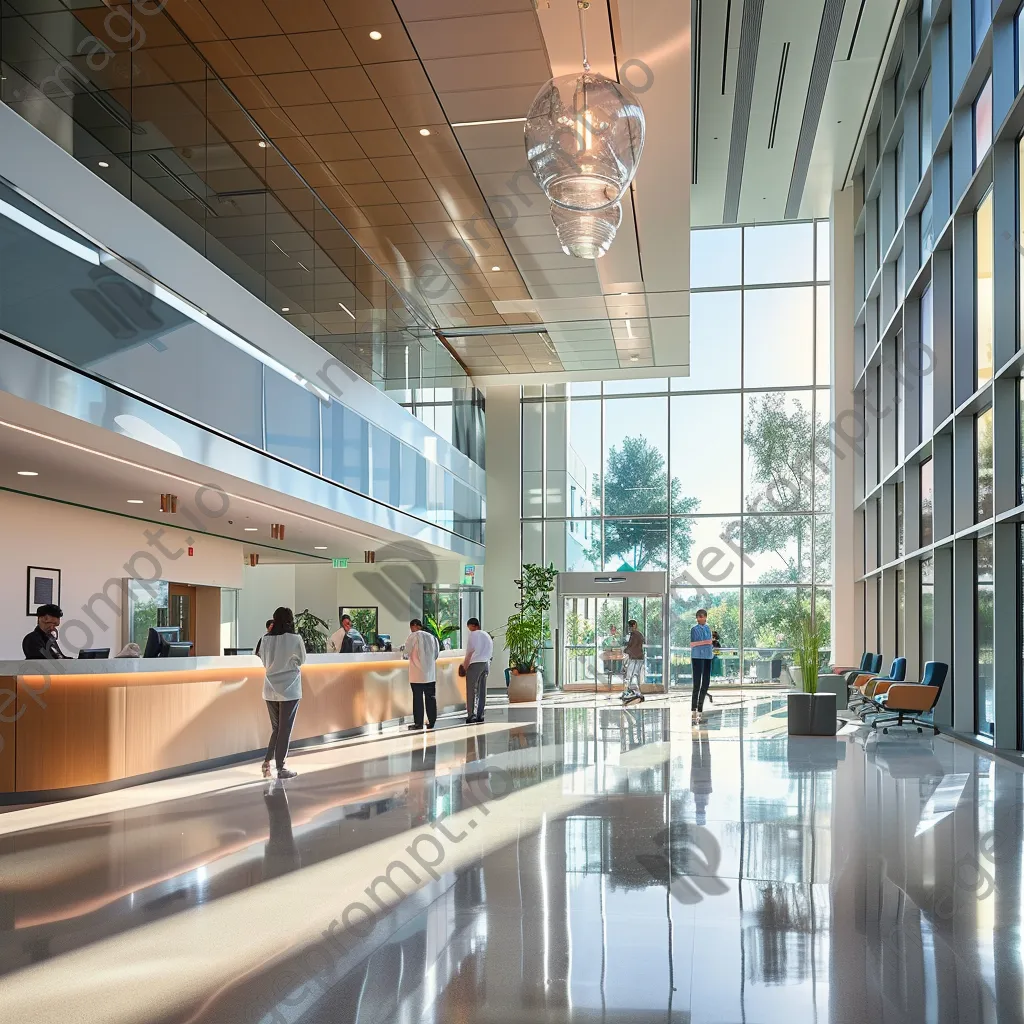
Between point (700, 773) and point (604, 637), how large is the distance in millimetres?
16348

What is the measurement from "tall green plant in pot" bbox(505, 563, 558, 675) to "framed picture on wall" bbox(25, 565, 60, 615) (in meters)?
11.9

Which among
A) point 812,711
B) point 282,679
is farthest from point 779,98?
point 282,679

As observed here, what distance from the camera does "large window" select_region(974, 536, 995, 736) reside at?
12.4 metres

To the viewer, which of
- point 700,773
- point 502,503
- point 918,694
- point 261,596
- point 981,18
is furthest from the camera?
point 502,503

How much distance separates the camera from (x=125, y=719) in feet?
28.4

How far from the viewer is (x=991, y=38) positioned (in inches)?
440

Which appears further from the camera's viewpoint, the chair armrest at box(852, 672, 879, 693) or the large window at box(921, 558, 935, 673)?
the chair armrest at box(852, 672, 879, 693)

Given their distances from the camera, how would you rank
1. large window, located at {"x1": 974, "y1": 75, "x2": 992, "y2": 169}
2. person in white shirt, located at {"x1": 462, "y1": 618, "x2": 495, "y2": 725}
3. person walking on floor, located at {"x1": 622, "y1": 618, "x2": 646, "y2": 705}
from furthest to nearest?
person walking on floor, located at {"x1": 622, "y1": 618, "x2": 646, "y2": 705} → person in white shirt, located at {"x1": 462, "y1": 618, "x2": 495, "y2": 725} → large window, located at {"x1": 974, "y1": 75, "x2": 992, "y2": 169}

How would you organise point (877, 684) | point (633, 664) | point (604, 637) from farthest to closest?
point (604, 637)
point (633, 664)
point (877, 684)

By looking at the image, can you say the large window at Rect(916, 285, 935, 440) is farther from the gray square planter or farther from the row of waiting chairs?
the gray square planter

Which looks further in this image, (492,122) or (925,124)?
(925,124)

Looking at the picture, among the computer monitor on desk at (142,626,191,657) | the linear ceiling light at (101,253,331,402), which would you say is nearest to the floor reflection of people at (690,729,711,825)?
the computer monitor on desk at (142,626,191,657)

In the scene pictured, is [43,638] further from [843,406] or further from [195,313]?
[843,406]

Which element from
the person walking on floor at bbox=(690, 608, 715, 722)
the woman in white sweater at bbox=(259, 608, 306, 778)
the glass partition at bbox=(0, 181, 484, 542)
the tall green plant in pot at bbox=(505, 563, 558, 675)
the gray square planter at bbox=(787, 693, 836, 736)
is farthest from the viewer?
the tall green plant in pot at bbox=(505, 563, 558, 675)
